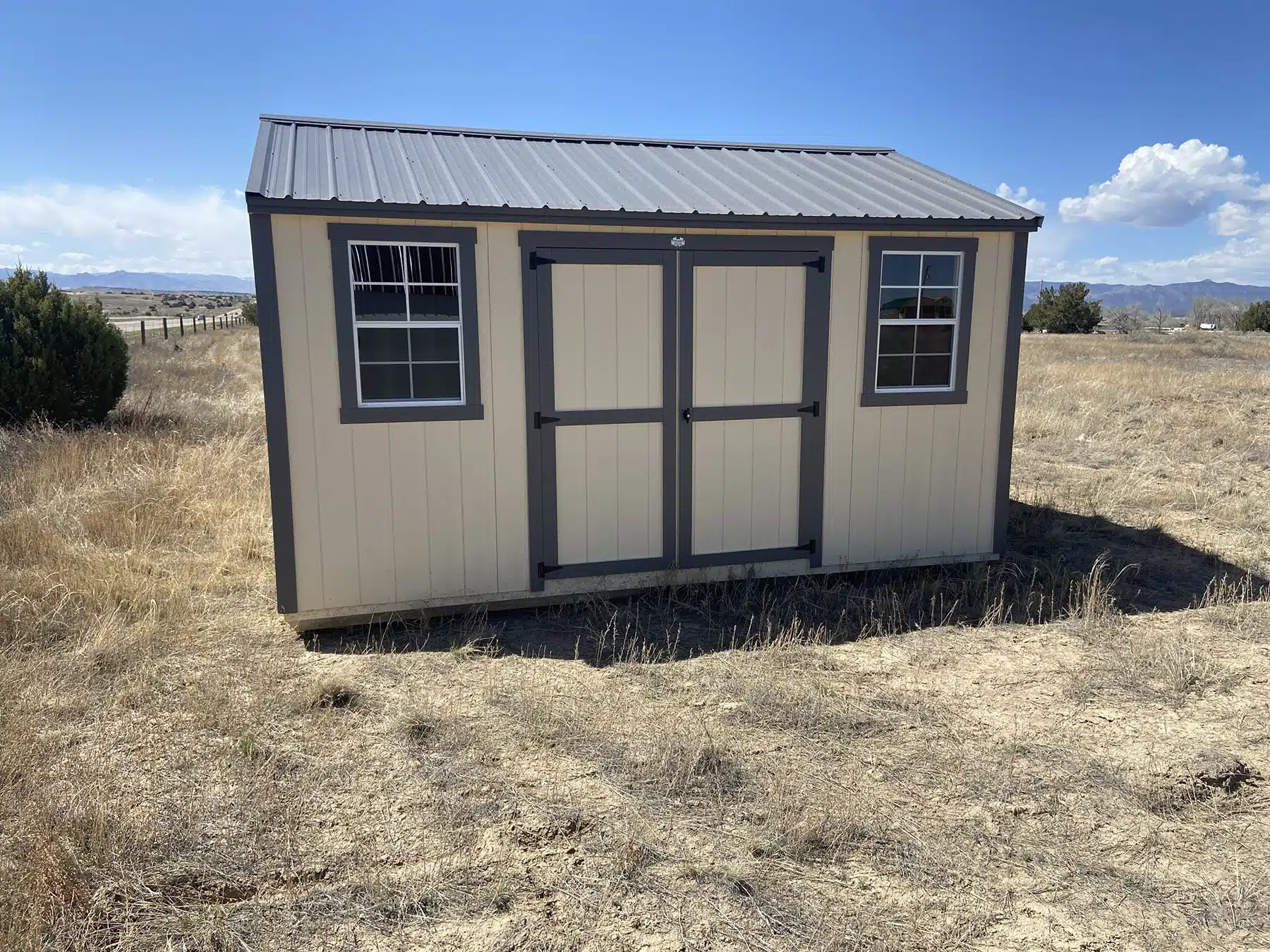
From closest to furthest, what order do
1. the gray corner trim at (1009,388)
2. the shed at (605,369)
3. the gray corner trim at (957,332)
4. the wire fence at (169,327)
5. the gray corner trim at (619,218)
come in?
A: the gray corner trim at (619,218) < the shed at (605,369) < the gray corner trim at (957,332) < the gray corner trim at (1009,388) < the wire fence at (169,327)

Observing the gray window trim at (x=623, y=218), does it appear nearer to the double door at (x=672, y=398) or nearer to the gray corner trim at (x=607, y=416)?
the double door at (x=672, y=398)

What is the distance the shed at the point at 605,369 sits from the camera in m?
5.44

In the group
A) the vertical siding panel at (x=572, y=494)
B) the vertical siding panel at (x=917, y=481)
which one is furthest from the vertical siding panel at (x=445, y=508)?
the vertical siding panel at (x=917, y=481)

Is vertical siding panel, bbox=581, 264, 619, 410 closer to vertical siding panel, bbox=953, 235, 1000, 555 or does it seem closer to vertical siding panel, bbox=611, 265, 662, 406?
vertical siding panel, bbox=611, 265, 662, 406

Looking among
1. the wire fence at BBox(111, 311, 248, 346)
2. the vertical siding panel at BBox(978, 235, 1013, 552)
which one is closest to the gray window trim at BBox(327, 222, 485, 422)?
the vertical siding panel at BBox(978, 235, 1013, 552)

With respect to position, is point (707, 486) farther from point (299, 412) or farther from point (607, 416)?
point (299, 412)

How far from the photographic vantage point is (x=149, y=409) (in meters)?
12.8

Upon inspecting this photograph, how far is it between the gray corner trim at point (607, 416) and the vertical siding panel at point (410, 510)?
0.89 m

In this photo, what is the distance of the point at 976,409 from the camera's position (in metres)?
6.74

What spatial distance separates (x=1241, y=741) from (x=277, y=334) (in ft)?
17.8

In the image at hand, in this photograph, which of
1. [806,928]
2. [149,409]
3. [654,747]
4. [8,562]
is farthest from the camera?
[149,409]

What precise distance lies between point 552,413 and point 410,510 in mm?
1088

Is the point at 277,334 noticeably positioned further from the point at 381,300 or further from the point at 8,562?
the point at 8,562

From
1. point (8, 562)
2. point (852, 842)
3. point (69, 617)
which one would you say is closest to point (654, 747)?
point (852, 842)
